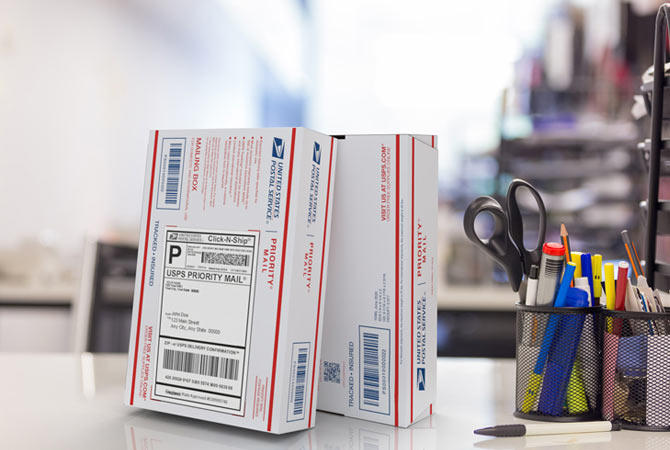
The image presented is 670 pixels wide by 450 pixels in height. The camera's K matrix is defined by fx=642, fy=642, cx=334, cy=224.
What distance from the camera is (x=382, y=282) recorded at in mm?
516

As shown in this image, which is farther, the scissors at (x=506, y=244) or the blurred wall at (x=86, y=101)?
the blurred wall at (x=86, y=101)

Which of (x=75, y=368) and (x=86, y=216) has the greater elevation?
(x=86, y=216)

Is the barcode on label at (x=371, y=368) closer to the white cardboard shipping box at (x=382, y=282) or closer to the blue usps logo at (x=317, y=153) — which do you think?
the white cardboard shipping box at (x=382, y=282)

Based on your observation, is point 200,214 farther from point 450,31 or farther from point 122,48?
point 450,31

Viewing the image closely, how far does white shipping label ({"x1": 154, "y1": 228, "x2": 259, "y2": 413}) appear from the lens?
49 centimetres

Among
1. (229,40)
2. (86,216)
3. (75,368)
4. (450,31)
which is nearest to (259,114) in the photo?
(229,40)

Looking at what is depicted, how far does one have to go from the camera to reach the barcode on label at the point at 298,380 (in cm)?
48

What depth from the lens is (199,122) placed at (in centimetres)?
335

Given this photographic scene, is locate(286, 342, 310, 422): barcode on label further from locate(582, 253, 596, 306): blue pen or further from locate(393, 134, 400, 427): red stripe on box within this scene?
locate(582, 253, 596, 306): blue pen

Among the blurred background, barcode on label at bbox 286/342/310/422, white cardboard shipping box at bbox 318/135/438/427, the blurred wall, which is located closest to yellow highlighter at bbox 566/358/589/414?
white cardboard shipping box at bbox 318/135/438/427

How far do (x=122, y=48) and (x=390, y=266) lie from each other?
2607 mm

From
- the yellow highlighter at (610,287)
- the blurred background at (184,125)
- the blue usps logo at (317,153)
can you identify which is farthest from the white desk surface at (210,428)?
the blurred background at (184,125)

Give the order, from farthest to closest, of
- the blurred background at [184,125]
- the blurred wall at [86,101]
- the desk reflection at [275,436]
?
the blurred wall at [86,101], the blurred background at [184,125], the desk reflection at [275,436]

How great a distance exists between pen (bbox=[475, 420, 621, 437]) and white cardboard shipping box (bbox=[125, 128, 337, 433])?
0.47ft
